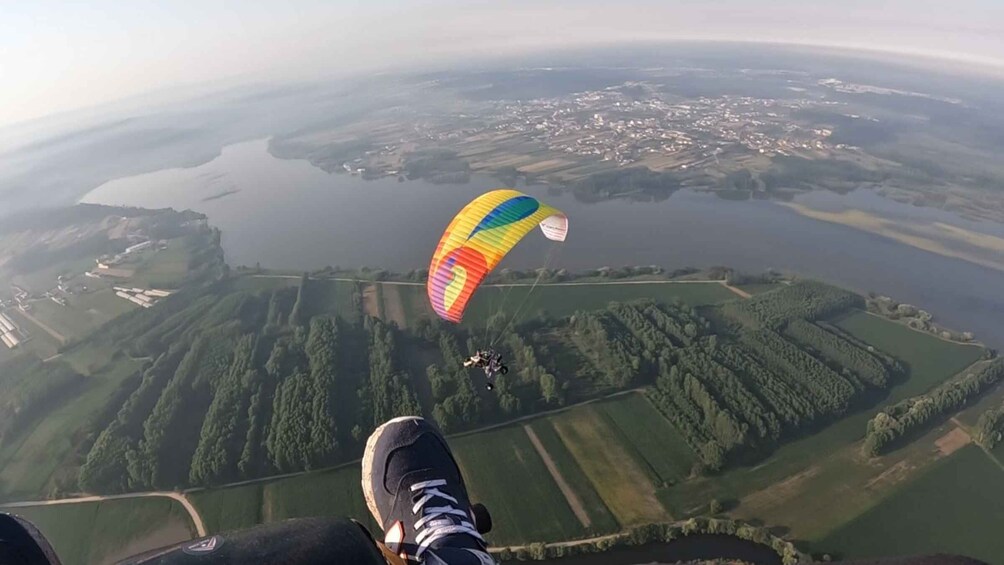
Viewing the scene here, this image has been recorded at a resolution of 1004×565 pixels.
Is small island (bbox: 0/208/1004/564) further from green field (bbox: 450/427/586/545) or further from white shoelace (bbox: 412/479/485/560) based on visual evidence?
white shoelace (bbox: 412/479/485/560)

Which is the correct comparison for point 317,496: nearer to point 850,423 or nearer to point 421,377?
point 421,377

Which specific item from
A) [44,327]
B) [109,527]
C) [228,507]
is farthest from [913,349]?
[44,327]

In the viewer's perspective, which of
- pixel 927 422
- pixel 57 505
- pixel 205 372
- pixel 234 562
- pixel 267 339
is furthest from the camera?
pixel 267 339

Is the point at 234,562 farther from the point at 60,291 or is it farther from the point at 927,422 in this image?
the point at 60,291

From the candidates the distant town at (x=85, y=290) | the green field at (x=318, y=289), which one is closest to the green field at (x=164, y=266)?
the distant town at (x=85, y=290)

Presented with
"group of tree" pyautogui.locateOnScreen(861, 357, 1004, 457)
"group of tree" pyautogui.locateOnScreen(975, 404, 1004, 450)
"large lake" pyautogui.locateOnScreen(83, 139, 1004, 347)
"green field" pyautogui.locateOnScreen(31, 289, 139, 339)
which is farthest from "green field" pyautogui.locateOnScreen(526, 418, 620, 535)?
"green field" pyautogui.locateOnScreen(31, 289, 139, 339)

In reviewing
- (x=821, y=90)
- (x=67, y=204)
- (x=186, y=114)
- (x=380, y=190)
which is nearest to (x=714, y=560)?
(x=380, y=190)
